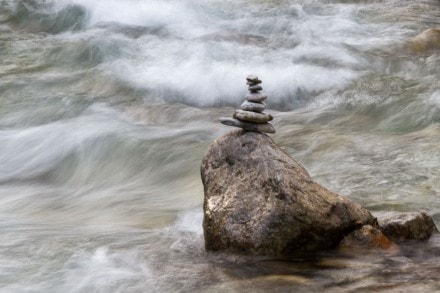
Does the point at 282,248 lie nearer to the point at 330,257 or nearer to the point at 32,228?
the point at 330,257

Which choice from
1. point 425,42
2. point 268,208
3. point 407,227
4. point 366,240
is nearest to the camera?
point 268,208

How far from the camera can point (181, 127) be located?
10016 millimetres

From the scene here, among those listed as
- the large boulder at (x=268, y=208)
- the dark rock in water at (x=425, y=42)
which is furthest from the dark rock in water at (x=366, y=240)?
the dark rock in water at (x=425, y=42)

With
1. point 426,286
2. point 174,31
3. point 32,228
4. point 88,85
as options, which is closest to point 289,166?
point 426,286

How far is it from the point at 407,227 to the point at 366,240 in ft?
1.13

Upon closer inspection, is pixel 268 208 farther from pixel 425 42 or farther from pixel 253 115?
pixel 425 42

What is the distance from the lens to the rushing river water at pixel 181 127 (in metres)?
5.36

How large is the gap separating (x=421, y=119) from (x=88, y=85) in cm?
501

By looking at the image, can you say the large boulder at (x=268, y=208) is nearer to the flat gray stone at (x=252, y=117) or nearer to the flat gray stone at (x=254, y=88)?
the flat gray stone at (x=252, y=117)

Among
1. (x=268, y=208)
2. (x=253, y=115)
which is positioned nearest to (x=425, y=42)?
(x=253, y=115)

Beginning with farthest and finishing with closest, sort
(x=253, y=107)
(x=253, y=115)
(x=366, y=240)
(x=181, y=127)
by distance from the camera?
(x=181, y=127) → (x=253, y=107) → (x=253, y=115) → (x=366, y=240)

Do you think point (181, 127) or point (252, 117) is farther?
point (181, 127)

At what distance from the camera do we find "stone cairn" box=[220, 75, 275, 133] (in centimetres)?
565

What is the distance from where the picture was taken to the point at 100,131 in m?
9.88
